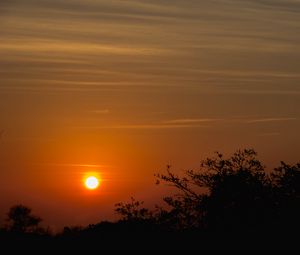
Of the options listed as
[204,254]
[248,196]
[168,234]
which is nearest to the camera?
[204,254]

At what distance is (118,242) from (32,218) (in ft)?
111

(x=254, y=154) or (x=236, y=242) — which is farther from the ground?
(x=254, y=154)

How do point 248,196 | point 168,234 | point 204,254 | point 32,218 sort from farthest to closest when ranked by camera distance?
point 32,218, point 248,196, point 168,234, point 204,254

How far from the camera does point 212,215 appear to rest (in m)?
39.3

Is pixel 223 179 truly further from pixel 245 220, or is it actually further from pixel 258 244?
pixel 258 244

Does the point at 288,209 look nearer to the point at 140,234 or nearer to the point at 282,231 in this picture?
the point at 282,231

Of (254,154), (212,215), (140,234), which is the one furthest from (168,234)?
(254,154)

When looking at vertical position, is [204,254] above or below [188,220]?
below

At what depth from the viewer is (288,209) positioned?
3706 centimetres

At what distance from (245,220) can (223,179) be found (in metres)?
4.16

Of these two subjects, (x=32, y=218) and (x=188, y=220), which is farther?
(x=32, y=218)

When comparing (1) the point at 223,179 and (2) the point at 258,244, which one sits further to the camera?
(1) the point at 223,179

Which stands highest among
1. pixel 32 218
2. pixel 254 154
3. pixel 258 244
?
pixel 32 218

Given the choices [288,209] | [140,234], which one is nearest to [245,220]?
[288,209]
